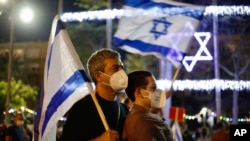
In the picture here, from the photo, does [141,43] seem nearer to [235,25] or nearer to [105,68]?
[105,68]

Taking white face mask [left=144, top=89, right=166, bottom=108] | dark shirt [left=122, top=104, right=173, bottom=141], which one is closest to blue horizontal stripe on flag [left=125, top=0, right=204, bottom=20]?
white face mask [left=144, top=89, right=166, bottom=108]

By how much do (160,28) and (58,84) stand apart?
3.58 meters

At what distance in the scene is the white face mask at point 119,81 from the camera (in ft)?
13.1

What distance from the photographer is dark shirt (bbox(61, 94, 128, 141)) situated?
3.92 meters

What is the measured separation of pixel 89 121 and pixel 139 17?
4.22 meters

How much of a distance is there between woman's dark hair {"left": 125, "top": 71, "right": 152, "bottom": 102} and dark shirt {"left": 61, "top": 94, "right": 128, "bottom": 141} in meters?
0.17

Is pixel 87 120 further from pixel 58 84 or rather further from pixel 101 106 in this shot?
pixel 58 84

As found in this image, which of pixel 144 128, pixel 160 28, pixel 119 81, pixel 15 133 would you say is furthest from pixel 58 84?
pixel 15 133

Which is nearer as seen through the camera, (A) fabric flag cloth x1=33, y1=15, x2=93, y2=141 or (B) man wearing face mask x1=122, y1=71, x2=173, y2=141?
(B) man wearing face mask x1=122, y1=71, x2=173, y2=141

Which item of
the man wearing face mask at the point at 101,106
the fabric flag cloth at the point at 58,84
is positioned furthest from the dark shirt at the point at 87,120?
the fabric flag cloth at the point at 58,84

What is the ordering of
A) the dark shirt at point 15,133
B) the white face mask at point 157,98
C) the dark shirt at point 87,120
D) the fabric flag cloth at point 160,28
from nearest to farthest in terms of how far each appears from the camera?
the dark shirt at point 87,120
the white face mask at point 157,98
the fabric flag cloth at point 160,28
the dark shirt at point 15,133

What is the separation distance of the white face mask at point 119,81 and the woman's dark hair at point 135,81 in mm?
166

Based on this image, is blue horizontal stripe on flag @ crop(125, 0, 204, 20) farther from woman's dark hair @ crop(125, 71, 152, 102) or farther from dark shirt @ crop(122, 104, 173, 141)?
dark shirt @ crop(122, 104, 173, 141)

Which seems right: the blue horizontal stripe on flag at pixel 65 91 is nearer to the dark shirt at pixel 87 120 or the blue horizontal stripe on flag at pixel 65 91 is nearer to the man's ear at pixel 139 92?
the dark shirt at pixel 87 120
